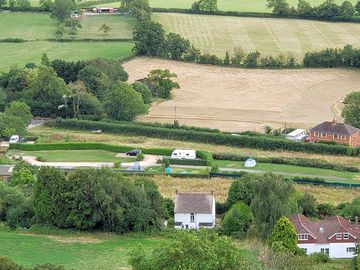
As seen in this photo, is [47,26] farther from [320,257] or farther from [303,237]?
[320,257]

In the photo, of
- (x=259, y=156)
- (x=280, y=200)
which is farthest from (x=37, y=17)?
(x=280, y=200)

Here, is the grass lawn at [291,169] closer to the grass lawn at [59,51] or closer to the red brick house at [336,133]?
the red brick house at [336,133]

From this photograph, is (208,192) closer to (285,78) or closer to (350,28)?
(285,78)

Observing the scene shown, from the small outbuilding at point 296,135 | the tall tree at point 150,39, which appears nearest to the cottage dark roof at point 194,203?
the small outbuilding at point 296,135

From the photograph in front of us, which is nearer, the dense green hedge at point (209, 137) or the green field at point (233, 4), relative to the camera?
the dense green hedge at point (209, 137)

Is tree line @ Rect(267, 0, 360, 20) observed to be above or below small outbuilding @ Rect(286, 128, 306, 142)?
above

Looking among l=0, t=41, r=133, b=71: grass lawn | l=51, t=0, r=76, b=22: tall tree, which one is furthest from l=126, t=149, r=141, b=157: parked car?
l=51, t=0, r=76, b=22: tall tree

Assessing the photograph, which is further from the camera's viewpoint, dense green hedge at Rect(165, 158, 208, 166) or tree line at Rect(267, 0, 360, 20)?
tree line at Rect(267, 0, 360, 20)

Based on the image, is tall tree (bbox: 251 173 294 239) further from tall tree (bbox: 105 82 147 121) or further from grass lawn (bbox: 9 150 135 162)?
tall tree (bbox: 105 82 147 121)
